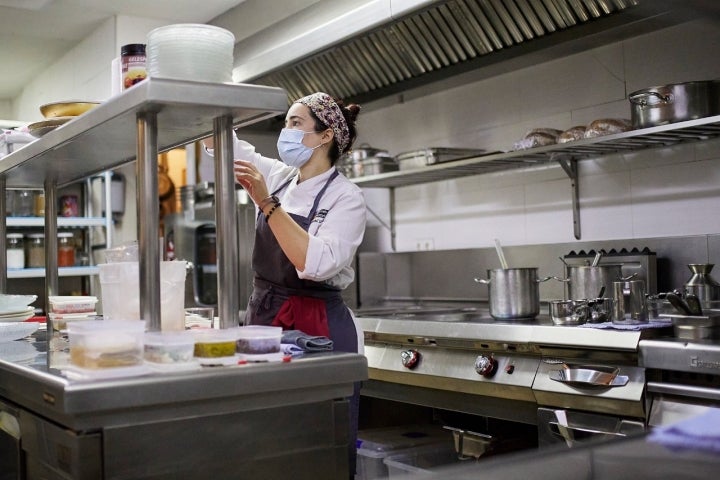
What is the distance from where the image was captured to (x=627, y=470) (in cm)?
104

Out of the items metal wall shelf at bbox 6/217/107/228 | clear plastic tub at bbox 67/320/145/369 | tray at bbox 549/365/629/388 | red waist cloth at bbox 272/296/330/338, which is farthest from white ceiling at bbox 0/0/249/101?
clear plastic tub at bbox 67/320/145/369

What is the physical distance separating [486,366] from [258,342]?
1798mm

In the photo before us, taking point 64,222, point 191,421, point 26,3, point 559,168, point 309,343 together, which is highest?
point 26,3

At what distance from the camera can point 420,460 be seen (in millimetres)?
3529

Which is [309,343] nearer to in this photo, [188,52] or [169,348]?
[169,348]

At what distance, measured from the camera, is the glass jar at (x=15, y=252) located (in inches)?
214

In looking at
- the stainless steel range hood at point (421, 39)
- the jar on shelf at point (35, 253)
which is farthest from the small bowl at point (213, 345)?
the jar on shelf at point (35, 253)

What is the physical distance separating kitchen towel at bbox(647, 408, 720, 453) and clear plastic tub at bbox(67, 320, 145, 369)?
89 cm

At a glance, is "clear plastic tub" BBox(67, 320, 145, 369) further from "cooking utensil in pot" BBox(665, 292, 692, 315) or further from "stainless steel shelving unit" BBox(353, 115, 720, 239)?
"stainless steel shelving unit" BBox(353, 115, 720, 239)

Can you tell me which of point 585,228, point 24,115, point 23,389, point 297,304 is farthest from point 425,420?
point 24,115

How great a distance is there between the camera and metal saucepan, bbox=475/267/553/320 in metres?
3.57

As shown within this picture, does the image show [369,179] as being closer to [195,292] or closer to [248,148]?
[248,148]

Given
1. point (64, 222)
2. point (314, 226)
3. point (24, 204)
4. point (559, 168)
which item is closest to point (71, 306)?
point (314, 226)

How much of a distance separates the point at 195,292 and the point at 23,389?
456cm
